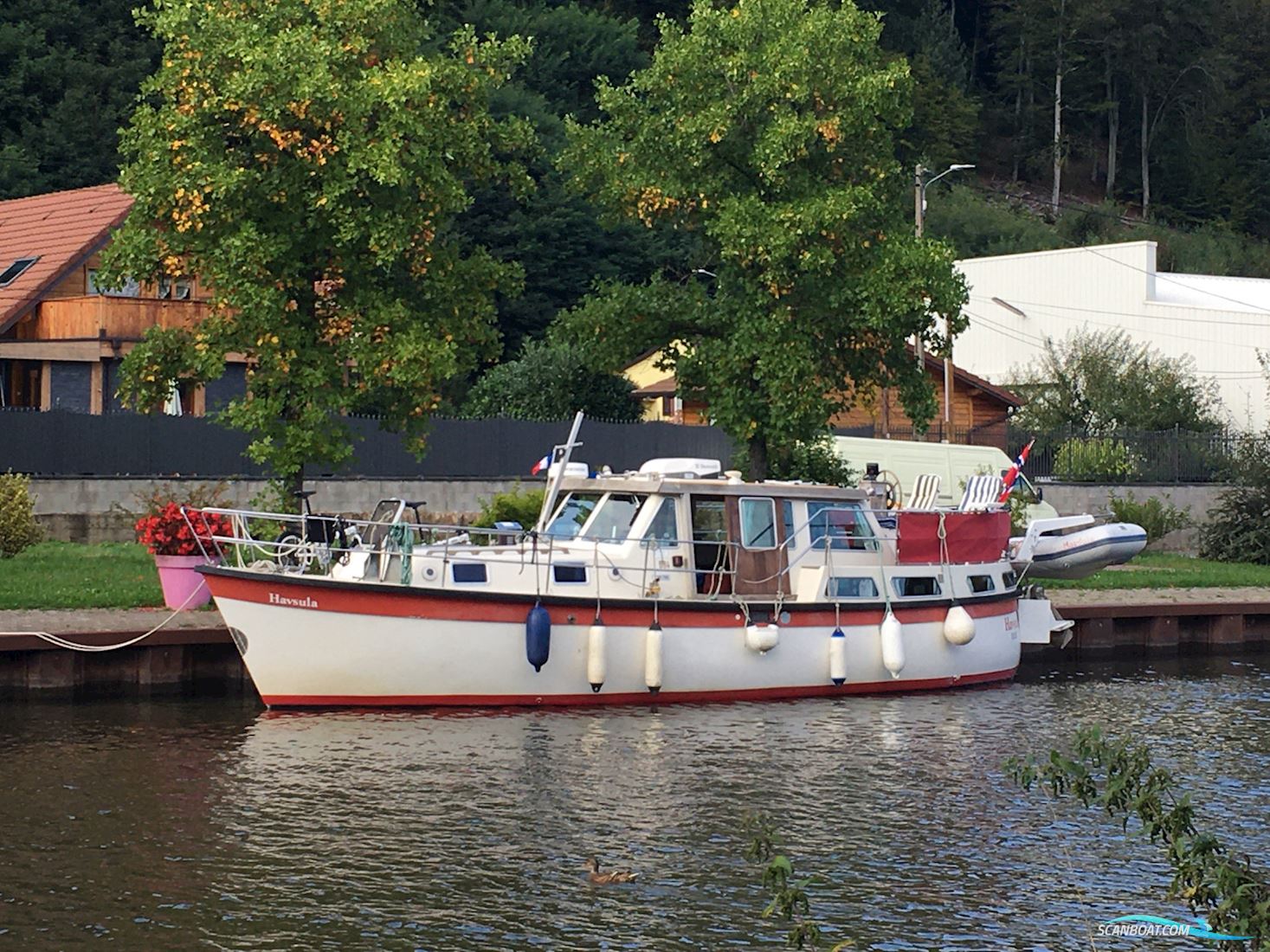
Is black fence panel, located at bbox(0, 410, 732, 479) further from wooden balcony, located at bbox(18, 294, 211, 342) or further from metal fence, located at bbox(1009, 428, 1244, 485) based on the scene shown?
metal fence, located at bbox(1009, 428, 1244, 485)

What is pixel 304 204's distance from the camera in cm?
2611

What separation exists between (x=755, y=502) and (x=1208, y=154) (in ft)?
277

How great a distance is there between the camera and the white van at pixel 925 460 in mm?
39188

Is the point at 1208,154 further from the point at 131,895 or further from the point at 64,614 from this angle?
the point at 131,895

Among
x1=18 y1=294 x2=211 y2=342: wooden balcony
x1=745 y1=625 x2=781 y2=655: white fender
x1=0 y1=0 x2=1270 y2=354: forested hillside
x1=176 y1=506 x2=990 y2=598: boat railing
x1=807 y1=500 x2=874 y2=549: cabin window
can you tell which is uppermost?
x1=0 y1=0 x2=1270 y2=354: forested hillside

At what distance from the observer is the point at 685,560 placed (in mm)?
25016

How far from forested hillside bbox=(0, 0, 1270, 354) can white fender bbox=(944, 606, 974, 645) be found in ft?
128

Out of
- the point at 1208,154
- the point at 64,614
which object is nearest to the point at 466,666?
the point at 64,614

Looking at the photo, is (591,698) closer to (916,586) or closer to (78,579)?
(916,586)

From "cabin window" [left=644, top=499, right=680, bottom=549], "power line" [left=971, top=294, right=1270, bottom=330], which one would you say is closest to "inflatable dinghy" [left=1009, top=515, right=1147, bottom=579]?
"cabin window" [left=644, top=499, right=680, bottom=549]

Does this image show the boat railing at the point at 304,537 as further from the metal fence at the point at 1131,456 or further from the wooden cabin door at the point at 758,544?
the metal fence at the point at 1131,456

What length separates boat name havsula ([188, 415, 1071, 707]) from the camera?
22.7m

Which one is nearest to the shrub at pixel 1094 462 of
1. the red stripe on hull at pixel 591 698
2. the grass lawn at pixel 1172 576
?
the grass lawn at pixel 1172 576

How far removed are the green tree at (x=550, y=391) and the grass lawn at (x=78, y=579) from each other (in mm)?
17834
